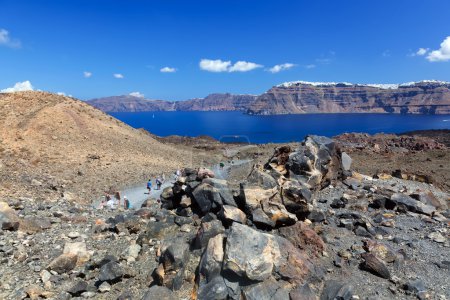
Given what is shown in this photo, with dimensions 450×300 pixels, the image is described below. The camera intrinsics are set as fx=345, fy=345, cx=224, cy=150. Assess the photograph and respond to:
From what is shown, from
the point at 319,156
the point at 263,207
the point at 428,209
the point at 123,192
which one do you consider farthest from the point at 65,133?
the point at 428,209

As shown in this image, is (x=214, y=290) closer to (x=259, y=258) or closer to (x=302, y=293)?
(x=259, y=258)

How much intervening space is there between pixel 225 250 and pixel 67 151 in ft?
108

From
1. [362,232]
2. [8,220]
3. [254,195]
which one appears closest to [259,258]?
[254,195]

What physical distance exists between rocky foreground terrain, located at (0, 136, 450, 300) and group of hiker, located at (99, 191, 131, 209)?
4607 mm

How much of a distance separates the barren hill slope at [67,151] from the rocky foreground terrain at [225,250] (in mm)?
8272

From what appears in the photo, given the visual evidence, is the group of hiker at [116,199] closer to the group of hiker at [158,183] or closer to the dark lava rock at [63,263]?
the group of hiker at [158,183]

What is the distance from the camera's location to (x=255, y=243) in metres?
10.1

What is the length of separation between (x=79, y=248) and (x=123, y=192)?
18629mm

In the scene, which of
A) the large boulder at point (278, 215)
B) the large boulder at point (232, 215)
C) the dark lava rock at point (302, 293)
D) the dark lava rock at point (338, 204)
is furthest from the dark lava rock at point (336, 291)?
the dark lava rock at point (338, 204)

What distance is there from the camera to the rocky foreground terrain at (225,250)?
33.0 feet

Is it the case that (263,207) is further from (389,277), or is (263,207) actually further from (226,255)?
(389,277)

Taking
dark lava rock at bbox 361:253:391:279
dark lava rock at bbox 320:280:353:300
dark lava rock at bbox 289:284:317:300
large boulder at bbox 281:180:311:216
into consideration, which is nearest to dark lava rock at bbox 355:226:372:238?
large boulder at bbox 281:180:311:216

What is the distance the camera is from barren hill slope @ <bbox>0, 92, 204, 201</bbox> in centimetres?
2759

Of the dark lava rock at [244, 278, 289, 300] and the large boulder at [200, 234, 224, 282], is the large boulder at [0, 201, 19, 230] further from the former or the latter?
the dark lava rock at [244, 278, 289, 300]
